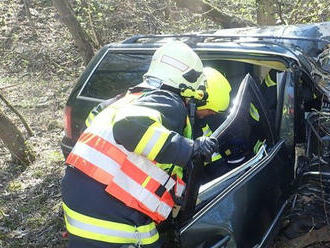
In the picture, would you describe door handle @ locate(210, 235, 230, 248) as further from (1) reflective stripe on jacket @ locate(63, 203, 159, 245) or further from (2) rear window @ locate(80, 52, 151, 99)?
(2) rear window @ locate(80, 52, 151, 99)

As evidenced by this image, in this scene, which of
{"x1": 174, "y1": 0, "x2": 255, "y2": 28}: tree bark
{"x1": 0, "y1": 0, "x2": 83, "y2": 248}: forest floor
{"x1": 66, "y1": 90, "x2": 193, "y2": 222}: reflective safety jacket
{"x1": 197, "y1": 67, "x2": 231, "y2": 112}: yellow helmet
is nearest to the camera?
{"x1": 66, "y1": 90, "x2": 193, "y2": 222}: reflective safety jacket

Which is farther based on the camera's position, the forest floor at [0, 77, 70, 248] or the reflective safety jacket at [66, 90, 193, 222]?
the forest floor at [0, 77, 70, 248]

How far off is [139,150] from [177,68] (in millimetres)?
570

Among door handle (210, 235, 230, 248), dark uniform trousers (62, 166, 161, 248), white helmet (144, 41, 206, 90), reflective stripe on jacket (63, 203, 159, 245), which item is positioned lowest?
door handle (210, 235, 230, 248)

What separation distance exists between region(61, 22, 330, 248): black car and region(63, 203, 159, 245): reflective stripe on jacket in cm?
14

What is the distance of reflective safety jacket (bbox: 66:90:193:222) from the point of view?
7.18ft

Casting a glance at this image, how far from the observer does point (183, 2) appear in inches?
A: 307

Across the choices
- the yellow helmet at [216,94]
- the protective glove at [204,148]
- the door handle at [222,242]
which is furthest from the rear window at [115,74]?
the door handle at [222,242]

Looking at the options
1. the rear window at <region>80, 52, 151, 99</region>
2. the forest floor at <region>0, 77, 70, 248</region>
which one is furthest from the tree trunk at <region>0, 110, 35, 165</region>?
the rear window at <region>80, 52, 151, 99</region>

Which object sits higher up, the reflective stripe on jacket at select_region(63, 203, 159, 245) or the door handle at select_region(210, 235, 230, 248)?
the reflective stripe on jacket at select_region(63, 203, 159, 245)

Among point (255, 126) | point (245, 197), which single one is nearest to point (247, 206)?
point (245, 197)

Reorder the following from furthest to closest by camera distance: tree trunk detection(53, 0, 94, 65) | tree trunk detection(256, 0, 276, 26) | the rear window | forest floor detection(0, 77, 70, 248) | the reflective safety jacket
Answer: tree trunk detection(53, 0, 94, 65) < tree trunk detection(256, 0, 276, 26) < forest floor detection(0, 77, 70, 248) < the rear window < the reflective safety jacket

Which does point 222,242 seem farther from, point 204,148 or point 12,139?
point 12,139

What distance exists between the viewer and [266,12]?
294 inches
